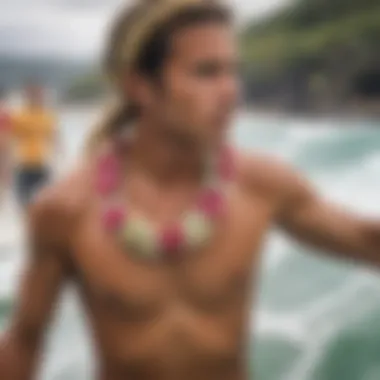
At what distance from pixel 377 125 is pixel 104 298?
11.5 inches

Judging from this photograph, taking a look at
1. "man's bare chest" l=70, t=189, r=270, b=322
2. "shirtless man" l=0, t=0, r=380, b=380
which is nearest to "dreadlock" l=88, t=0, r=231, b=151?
"shirtless man" l=0, t=0, r=380, b=380

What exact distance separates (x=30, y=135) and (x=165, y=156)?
5.4 inches

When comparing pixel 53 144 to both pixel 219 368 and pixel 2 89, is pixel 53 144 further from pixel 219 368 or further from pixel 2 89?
pixel 219 368

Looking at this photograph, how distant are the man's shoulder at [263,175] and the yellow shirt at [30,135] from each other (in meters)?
0.17

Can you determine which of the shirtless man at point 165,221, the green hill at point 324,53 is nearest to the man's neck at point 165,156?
the shirtless man at point 165,221

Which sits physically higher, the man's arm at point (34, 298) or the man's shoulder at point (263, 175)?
the man's shoulder at point (263, 175)

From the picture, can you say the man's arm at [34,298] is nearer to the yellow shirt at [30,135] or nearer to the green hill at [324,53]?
the yellow shirt at [30,135]

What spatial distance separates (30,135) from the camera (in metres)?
0.76

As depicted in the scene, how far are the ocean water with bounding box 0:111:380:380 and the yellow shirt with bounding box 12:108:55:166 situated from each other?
18mm

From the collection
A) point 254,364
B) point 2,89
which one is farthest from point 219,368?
point 2,89

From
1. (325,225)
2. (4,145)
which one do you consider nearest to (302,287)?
(325,225)

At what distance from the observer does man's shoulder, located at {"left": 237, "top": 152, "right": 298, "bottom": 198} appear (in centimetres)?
70

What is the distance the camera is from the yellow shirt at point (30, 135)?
76 centimetres

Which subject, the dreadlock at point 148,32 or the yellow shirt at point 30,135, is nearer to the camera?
the dreadlock at point 148,32
